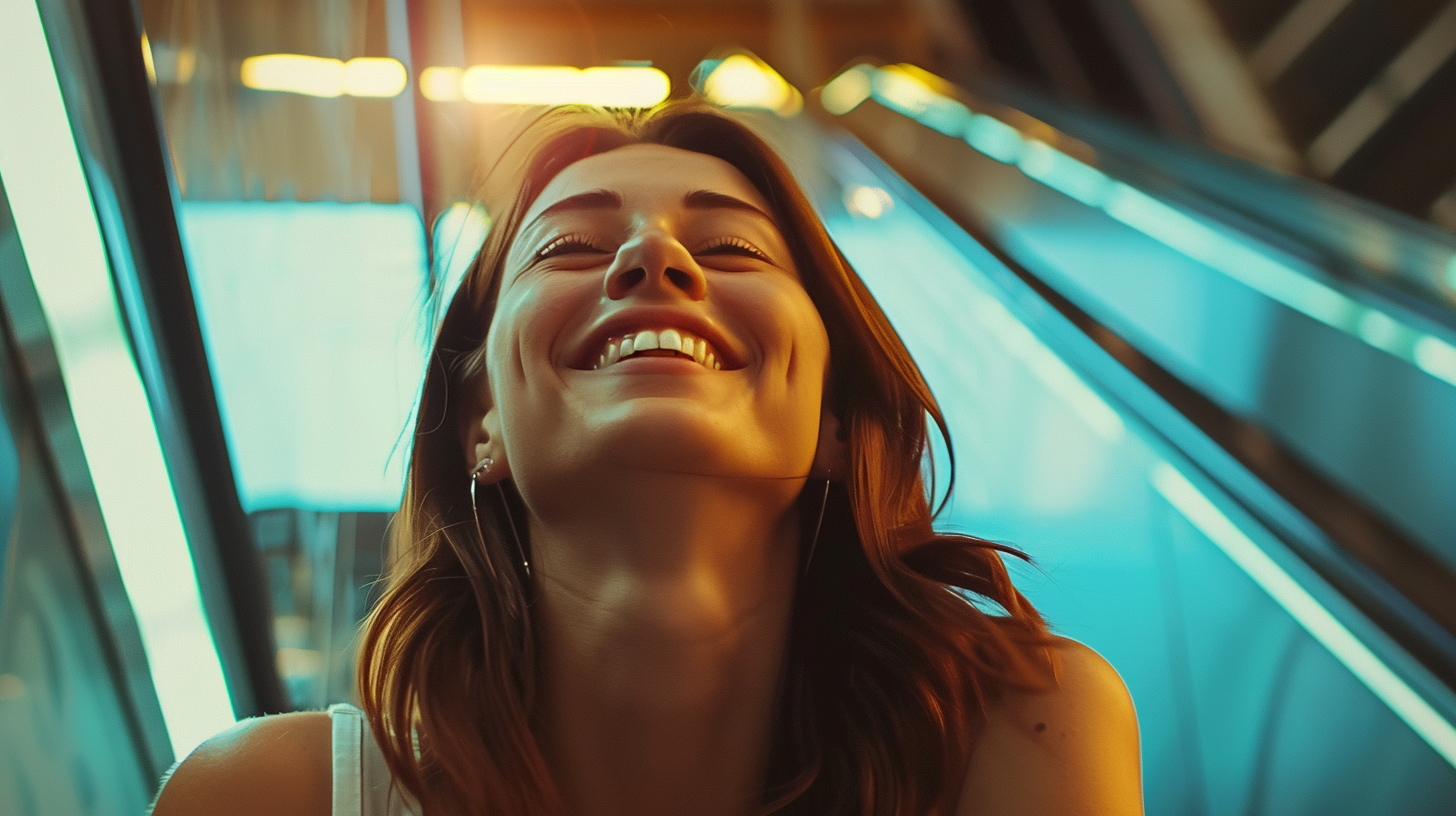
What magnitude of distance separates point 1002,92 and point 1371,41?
5.50ft

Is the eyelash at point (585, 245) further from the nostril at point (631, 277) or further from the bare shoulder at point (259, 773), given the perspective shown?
the bare shoulder at point (259, 773)

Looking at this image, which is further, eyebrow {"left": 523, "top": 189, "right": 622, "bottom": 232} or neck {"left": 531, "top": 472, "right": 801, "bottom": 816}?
eyebrow {"left": 523, "top": 189, "right": 622, "bottom": 232}

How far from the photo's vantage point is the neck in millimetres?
1338

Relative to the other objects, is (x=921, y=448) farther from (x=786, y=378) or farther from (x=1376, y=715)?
(x=1376, y=715)

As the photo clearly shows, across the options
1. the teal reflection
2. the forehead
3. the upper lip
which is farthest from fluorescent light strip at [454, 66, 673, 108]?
the upper lip

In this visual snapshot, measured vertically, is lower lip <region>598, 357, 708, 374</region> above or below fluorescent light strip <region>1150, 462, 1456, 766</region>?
above

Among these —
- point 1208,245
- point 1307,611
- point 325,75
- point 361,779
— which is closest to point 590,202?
point 361,779

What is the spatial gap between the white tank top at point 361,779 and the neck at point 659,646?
0.21 m

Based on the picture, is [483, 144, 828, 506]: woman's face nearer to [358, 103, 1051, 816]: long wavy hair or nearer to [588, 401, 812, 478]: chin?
[588, 401, 812, 478]: chin

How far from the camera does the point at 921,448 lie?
159cm

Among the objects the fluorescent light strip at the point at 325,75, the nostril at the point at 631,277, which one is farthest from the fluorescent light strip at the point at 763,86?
the nostril at the point at 631,277

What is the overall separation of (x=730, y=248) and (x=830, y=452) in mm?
334

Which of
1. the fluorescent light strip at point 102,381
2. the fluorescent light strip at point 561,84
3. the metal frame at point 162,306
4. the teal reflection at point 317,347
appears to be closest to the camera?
the fluorescent light strip at point 102,381

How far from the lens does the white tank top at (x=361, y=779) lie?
4.33 ft
